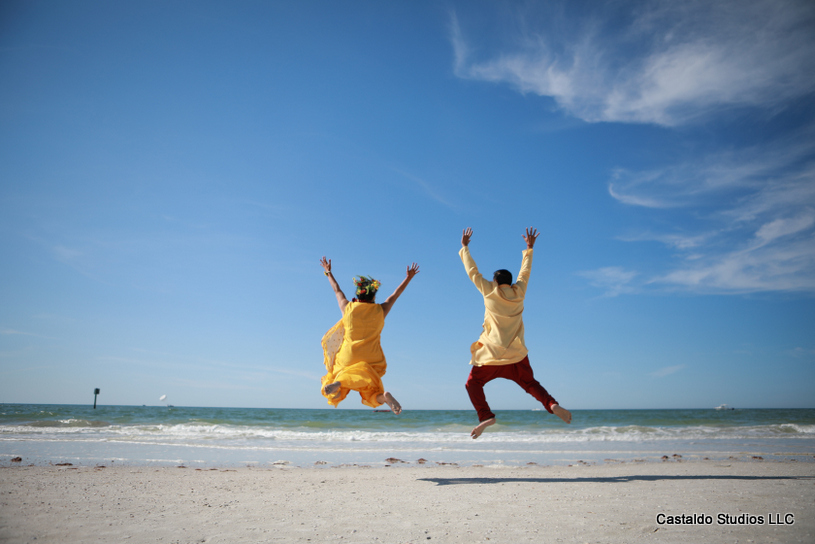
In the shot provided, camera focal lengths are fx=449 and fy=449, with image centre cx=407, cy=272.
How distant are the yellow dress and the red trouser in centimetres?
126

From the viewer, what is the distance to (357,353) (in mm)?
6219

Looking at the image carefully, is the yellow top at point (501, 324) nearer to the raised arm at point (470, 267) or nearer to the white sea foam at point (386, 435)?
the raised arm at point (470, 267)

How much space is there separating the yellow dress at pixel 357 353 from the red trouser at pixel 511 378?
1.26 metres

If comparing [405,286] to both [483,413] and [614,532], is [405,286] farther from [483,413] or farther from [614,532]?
[614,532]

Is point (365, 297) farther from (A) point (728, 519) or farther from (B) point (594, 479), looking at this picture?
(A) point (728, 519)

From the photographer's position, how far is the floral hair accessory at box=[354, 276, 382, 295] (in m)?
6.53

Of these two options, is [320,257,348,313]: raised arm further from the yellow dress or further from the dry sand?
the dry sand

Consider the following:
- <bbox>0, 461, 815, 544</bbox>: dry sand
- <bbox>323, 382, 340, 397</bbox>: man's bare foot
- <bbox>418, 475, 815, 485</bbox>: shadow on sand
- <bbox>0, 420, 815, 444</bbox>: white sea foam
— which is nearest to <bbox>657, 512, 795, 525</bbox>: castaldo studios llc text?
<bbox>0, 461, 815, 544</bbox>: dry sand

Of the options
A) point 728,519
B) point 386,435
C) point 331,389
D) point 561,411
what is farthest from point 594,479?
point 386,435

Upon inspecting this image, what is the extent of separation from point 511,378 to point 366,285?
241cm

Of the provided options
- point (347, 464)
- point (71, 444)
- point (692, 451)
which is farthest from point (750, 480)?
point (71, 444)

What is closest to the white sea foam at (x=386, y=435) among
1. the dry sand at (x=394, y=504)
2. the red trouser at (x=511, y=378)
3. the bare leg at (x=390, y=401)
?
the dry sand at (x=394, y=504)

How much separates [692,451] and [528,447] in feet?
12.7

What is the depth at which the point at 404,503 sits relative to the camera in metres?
5.17
